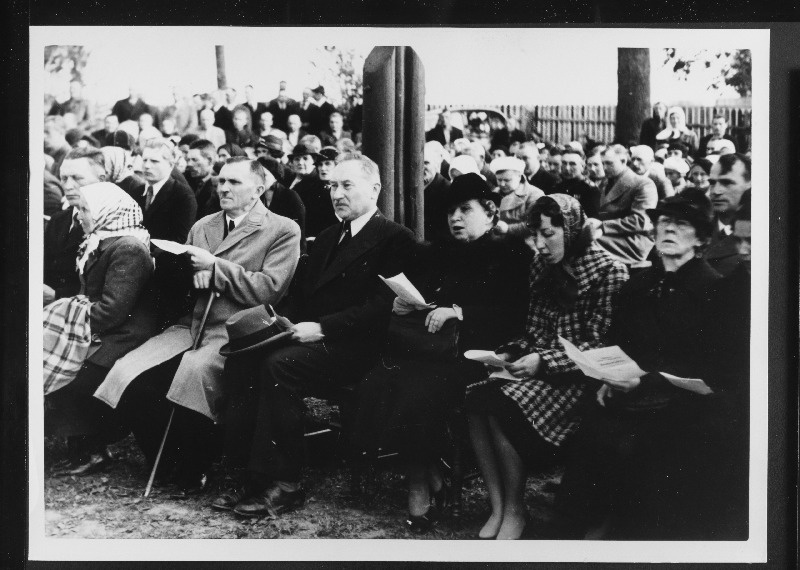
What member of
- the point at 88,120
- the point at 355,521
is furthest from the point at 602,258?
the point at 88,120

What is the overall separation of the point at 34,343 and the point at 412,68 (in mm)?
2188

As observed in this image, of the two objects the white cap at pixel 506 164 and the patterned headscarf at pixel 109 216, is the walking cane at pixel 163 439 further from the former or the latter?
the white cap at pixel 506 164

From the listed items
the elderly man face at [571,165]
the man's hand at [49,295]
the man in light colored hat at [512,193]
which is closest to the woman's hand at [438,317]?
the man in light colored hat at [512,193]

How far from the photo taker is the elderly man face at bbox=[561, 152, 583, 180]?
4277mm

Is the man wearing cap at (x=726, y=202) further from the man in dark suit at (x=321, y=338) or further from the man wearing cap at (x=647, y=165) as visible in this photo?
the man in dark suit at (x=321, y=338)

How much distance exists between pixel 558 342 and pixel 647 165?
3.01 feet

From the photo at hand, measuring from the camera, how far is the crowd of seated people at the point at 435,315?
4277mm

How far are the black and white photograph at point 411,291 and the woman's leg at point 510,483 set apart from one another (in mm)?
16

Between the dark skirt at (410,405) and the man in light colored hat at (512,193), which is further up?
the man in light colored hat at (512,193)

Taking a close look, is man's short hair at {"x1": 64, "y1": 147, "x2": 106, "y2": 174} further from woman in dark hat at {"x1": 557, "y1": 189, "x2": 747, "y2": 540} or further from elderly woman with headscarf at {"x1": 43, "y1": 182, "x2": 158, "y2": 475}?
woman in dark hat at {"x1": 557, "y1": 189, "x2": 747, "y2": 540}

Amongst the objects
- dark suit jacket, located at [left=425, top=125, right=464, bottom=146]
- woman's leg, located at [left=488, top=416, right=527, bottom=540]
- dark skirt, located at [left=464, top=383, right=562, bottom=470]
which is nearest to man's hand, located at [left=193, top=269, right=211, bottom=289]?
dark suit jacket, located at [left=425, top=125, right=464, bottom=146]

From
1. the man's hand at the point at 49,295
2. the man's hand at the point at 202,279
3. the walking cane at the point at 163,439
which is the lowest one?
the walking cane at the point at 163,439

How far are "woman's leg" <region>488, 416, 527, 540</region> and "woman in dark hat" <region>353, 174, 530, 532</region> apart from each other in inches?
9.3

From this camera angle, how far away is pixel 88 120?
4324 mm
